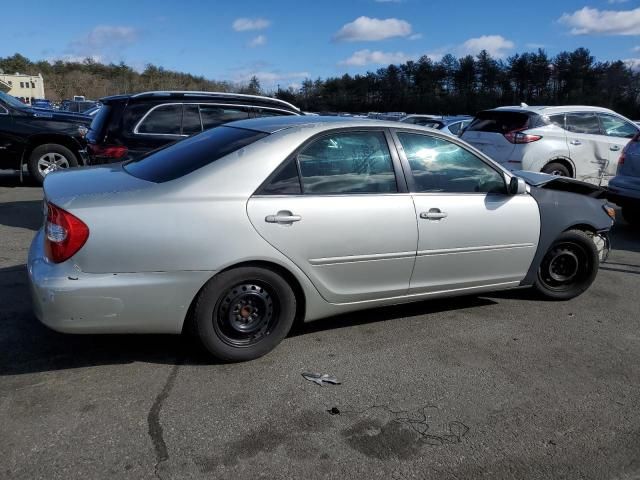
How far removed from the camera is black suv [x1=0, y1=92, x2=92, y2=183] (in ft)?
31.1

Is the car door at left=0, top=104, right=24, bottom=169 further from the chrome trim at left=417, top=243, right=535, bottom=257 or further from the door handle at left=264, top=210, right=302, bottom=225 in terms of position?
the chrome trim at left=417, top=243, right=535, bottom=257

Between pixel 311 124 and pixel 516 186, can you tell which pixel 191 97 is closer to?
pixel 311 124

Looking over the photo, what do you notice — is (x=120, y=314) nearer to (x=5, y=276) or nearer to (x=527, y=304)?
(x=5, y=276)

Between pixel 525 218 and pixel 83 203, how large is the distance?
10.7ft

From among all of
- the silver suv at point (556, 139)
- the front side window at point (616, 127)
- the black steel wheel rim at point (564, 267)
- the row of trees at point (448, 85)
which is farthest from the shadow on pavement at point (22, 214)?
the row of trees at point (448, 85)

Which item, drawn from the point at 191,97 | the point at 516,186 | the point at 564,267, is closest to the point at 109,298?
the point at 516,186

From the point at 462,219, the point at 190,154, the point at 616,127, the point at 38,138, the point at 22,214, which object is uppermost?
the point at 38,138

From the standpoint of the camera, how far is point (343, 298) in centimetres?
379

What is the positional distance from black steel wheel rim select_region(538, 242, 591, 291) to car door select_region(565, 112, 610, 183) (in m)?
5.00

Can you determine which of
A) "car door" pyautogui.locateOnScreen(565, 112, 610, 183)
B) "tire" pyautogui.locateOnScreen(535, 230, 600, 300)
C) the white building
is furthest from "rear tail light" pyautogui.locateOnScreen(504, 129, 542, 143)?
the white building

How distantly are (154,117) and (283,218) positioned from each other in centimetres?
429

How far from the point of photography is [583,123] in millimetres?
9562

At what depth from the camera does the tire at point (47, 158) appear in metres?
9.73

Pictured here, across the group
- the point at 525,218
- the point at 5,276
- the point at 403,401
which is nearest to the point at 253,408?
the point at 403,401
